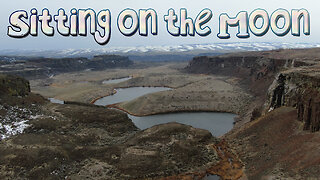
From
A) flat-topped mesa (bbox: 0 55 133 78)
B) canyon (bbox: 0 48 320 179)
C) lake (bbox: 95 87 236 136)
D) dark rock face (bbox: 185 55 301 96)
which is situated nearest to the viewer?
canyon (bbox: 0 48 320 179)

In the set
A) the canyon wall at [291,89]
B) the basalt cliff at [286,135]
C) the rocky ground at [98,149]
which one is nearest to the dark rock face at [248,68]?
the canyon wall at [291,89]

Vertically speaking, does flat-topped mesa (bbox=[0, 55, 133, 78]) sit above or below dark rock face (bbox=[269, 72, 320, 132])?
above

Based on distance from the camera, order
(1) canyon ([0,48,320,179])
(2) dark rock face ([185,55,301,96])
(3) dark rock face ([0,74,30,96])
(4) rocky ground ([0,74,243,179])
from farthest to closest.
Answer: (2) dark rock face ([185,55,301,96]) → (3) dark rock face ([0,74,30,96]) → (4) rocky ground ([0,74,243,179]) → (1) canyon ([0,48,320,179])

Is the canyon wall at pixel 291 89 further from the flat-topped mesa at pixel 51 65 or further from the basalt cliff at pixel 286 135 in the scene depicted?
the flat-topped mesa at pixel 51 65

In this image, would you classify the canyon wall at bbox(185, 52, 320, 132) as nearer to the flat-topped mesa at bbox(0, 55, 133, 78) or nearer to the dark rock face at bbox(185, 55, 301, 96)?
the dark rock face at bbox(185, 55, 301, 96)

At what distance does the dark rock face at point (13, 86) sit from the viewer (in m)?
45.4

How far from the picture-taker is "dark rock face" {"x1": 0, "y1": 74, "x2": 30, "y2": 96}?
45.4m

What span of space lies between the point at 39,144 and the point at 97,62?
492 feet

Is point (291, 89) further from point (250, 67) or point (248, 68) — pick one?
point (248, 68)

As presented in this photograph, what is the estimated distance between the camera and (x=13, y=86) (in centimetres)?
4722

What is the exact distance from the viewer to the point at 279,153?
95.9 ft

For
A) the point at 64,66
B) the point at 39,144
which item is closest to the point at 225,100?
the point at 39,144

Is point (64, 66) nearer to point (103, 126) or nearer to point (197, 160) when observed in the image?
point (103, 126)

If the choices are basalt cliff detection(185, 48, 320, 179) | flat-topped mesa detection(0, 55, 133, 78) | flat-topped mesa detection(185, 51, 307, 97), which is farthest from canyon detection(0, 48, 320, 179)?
flat-topped mesa detection(0, 55, 133, 78)
